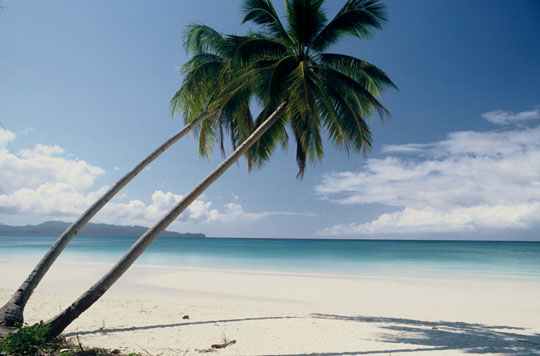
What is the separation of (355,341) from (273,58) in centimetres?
606

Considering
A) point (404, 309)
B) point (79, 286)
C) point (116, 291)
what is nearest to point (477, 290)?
point (404, 309)

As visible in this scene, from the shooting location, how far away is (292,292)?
531 inches

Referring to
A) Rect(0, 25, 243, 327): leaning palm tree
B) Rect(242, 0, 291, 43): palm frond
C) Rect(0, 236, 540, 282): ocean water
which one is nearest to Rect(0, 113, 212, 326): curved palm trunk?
Rect(0, 25, 243, 327): leaning palm tree

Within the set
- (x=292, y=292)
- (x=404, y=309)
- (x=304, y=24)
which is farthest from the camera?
(x=292, y=292)

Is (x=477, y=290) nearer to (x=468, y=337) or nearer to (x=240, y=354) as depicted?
(x=468, y=337)

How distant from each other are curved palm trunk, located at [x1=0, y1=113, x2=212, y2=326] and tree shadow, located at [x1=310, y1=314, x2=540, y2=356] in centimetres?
486

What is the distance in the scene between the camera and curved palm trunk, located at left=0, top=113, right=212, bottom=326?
5.57 metres

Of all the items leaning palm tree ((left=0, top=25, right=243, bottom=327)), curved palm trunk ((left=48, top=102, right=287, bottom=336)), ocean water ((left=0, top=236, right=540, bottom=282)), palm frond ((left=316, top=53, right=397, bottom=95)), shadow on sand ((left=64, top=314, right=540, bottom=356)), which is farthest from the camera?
ocean water ((left=0, top=236, right=540, bottom=282))

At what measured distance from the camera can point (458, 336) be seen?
6625 mm

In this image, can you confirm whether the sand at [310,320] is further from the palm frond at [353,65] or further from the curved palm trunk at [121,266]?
the palm frond at [353,65]

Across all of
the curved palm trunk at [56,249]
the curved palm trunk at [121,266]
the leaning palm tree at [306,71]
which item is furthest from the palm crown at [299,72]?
the curved palm trunk at [121,266]

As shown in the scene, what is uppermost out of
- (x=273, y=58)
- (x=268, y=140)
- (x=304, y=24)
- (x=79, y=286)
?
(x=304, y=24)

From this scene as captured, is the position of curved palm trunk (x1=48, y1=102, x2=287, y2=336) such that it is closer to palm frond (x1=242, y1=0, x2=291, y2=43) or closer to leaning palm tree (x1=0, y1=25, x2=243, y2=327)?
leaning palm tree (x1=0, y1=25, x2=243, y2=327)

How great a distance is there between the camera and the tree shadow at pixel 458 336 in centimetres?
571
